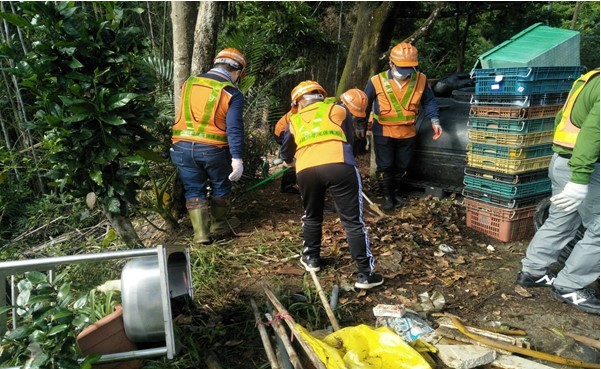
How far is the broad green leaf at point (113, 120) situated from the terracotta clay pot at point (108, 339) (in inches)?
55.3

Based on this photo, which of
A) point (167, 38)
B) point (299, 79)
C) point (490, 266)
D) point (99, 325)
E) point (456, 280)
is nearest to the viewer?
point (99, 325)

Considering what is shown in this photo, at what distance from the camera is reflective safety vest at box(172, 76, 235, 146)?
415 centimetres

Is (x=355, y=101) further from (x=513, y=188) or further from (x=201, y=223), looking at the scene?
(x=201, y=223)

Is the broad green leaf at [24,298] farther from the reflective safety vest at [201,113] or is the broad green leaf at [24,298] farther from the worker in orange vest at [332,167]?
the reflective safety vest at [201,113]

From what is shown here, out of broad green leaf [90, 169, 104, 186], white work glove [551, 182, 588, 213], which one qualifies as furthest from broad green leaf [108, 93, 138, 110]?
white work glove [551, 182, 588, 213]

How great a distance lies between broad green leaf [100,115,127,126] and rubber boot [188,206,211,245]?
1333mm

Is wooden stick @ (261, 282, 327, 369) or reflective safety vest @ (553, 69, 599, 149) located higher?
reflective safety vest @ (553, 69, 599, 149)

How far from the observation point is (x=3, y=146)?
574 cm

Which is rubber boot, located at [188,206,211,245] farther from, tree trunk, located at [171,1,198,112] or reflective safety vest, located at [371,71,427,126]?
reflective safety vest, located at [371,71,427,126]

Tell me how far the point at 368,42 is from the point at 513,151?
137 inches

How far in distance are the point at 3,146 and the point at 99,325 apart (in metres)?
4.40

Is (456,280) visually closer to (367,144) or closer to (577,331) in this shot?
(577,331)

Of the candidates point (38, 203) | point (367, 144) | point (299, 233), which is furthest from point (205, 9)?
point (367, 144)

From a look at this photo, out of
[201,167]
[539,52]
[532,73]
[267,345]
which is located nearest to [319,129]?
[201,167]
